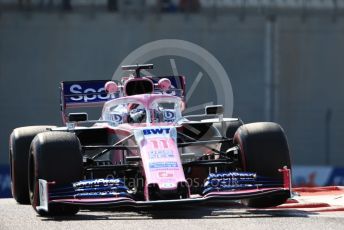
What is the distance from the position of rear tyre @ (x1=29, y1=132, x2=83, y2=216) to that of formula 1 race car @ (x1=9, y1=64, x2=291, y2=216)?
11mm

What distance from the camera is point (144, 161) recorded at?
13.6 m

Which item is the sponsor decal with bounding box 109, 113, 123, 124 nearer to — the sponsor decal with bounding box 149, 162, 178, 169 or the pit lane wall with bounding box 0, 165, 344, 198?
the sponsor decal with bounding box 149, 162, 178, 169

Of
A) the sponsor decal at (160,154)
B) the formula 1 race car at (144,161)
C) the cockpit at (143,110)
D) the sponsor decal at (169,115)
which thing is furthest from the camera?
the sponsor decal at (169,115)

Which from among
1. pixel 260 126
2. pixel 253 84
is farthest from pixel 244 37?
pixel 260 126

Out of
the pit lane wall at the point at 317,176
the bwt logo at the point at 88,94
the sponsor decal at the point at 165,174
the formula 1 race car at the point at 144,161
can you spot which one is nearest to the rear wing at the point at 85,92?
the bwt logo at the point at 88,94

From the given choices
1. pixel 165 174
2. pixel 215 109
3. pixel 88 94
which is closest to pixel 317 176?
pixel 88 94

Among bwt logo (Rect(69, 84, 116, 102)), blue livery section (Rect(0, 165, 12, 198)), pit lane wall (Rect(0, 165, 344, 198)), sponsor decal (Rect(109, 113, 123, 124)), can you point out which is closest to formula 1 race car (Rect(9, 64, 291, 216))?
sponsor decal (Rect(109, 113, 123, 124))

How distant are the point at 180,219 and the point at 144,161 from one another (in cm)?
106

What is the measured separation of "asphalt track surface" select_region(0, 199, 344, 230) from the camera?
39.9ft

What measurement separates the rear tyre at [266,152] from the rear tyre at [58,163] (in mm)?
2083

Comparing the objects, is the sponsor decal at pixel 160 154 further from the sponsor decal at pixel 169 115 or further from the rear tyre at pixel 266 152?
the sponsor decal at pixel 169 115

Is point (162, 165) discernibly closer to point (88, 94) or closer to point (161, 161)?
point (161, 161)

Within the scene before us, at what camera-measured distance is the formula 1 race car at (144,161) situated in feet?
43.6

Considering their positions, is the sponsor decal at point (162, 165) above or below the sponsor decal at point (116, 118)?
below
